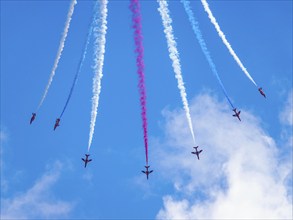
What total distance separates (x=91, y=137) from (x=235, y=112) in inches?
734

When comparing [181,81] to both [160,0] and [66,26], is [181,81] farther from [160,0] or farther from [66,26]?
[66,26]

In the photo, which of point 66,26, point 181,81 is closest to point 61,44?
point 66,26

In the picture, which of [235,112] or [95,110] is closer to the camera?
[95,110]

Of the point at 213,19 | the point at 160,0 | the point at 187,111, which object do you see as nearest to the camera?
the point at 160,0

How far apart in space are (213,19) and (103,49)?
10328mm

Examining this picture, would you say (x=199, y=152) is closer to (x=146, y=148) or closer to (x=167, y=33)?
(x=146, y=148)

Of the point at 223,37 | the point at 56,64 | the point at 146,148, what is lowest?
the point at 146,148

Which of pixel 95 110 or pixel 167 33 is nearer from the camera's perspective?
pixel 167 33

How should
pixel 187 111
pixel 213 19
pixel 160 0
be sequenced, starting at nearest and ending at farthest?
pixel 160 0 < pixel 213 19 < pixel 187 111

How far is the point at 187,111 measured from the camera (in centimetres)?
3988

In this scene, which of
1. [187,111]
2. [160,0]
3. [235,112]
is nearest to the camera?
[160,0]

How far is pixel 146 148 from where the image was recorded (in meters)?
41.2

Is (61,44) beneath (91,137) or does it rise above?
above

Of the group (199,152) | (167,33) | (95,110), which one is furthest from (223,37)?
(199,152)
